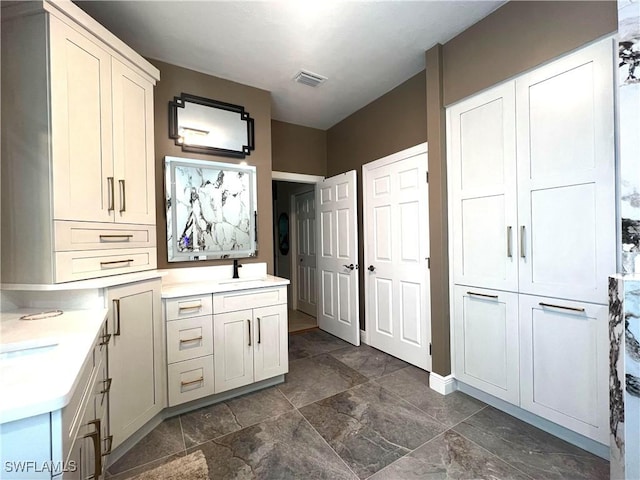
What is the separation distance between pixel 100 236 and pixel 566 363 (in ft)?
9.07

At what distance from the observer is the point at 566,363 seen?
64.8 inches

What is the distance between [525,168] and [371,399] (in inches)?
76.6

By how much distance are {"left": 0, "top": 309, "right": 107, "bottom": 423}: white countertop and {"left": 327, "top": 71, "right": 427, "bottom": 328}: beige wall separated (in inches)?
103

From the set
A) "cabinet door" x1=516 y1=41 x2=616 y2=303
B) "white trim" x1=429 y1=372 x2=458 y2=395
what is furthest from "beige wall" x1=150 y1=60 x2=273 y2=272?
"cabinet door" x1=516 y1=41 x2=616 y2=303

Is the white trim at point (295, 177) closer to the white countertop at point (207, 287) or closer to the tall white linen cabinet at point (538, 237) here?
the white countertop at point (207, 287)

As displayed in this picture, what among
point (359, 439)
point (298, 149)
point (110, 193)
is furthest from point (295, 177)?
point (359, 439)

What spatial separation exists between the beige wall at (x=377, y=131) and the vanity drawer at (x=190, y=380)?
1866 millimetres

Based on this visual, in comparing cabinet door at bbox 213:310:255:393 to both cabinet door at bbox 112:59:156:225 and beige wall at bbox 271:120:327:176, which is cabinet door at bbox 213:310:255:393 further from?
beige wall at bbox 271:120:327:176

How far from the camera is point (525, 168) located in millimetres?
1790

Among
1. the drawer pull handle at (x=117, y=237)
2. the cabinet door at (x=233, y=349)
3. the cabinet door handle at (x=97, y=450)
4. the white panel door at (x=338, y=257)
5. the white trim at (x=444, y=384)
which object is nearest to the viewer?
the cabinet door handle at (x=97, y=450)

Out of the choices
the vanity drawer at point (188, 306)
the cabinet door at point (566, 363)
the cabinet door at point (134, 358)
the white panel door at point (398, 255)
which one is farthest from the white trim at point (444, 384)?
the cabinet door at point (134, 358)

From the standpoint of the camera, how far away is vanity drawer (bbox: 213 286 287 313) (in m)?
2.12

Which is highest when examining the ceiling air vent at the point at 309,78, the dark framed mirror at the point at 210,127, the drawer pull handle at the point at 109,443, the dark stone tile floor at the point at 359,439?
the ceiling air vent at the point at 309,78

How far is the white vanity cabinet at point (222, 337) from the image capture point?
1969mm
